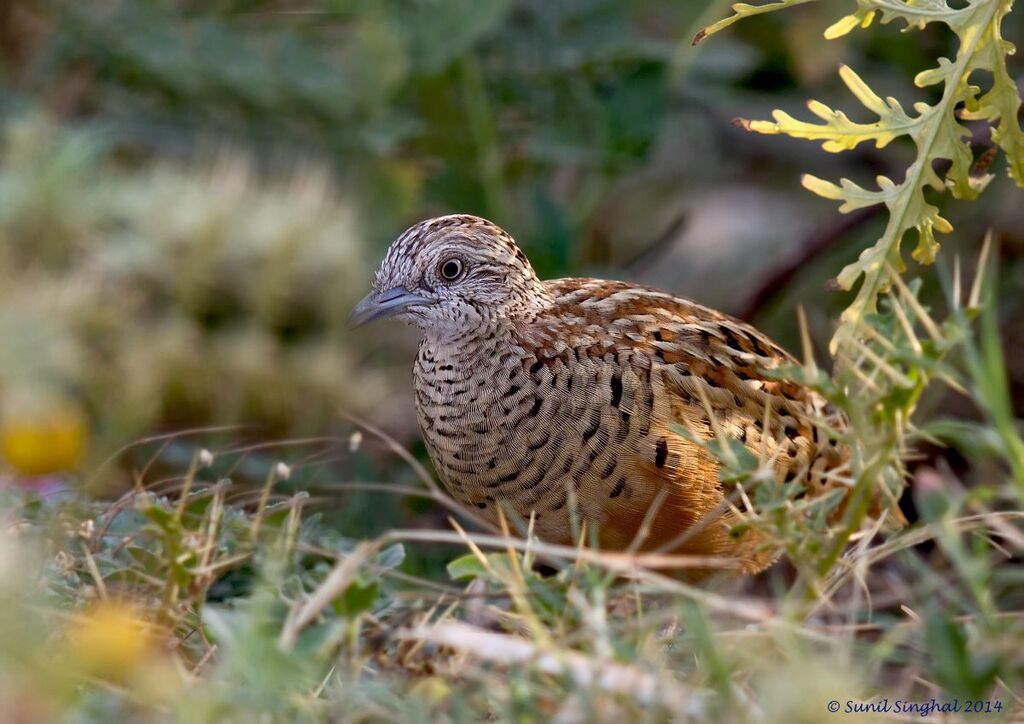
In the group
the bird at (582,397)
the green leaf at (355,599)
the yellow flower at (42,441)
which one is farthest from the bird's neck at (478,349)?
the yellow flower at (42,441)

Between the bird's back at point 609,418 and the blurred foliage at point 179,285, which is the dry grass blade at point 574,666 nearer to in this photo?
the bird's back at point 609,418

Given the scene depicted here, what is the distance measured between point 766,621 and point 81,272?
13.2ft

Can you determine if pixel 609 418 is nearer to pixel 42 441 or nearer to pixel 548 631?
pixel 548 631

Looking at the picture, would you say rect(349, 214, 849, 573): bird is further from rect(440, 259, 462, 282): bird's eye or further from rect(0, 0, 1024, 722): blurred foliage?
rect(0, 0, 1024, 722): blurred foliage

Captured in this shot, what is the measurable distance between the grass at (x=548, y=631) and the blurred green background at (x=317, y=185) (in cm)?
226

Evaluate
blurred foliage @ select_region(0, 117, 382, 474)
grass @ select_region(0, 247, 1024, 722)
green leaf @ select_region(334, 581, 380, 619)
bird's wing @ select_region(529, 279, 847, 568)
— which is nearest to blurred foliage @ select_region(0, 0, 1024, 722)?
blurred foliage @ select_region(0, 117, 382, 474)

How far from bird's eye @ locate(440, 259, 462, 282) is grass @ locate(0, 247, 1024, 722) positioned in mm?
1017

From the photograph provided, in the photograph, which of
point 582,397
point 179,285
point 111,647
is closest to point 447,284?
point 582,397

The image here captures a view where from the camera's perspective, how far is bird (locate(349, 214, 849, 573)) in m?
3.22

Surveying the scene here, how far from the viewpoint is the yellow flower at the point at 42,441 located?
4.43 meters

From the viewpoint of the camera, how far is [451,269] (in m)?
3.58

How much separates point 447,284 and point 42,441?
1772 millimetres

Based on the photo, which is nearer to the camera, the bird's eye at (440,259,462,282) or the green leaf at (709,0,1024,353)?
the green leaf at (709,0,1024,353)

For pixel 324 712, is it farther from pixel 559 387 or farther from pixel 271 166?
pixel 271 166
